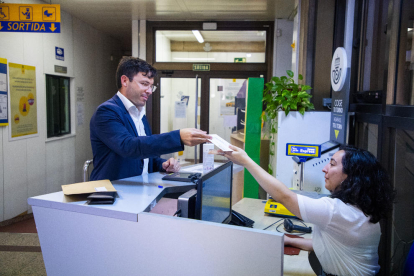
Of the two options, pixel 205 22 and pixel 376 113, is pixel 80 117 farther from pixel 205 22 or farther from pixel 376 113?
pixel 376 113

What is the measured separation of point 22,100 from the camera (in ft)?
14.0

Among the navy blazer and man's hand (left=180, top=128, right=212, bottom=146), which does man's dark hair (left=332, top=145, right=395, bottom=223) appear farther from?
the navy blazer

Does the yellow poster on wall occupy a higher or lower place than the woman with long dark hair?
higher

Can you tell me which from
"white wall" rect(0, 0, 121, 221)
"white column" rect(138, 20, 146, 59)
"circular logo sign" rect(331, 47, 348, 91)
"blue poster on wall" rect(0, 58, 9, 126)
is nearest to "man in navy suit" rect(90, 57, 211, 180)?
"circular logo sign" rect(331, 47, 348, 91)

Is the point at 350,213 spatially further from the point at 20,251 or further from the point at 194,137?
the point at 20,251

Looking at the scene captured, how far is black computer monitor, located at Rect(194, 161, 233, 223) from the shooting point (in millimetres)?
1295

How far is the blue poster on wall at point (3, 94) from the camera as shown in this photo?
152 inches

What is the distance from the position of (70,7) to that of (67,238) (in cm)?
469

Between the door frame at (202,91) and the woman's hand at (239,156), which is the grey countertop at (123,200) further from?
the door frame at (202,91)

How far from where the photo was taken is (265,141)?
4320 millimetres

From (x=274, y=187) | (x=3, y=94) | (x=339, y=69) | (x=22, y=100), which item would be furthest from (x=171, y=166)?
(x=22, y=100)

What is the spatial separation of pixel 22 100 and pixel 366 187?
13.9 ft

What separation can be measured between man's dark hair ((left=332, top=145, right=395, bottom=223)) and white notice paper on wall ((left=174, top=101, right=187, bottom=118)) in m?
4.49

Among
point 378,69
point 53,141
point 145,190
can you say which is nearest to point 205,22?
point 53,141
